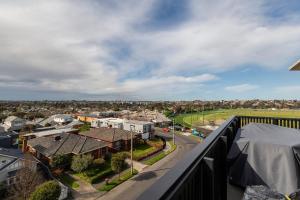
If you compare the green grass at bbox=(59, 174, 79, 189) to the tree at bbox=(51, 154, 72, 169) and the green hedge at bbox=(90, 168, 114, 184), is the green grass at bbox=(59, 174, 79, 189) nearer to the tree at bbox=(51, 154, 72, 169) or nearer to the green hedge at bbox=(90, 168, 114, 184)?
the tree at bbox=(51, 154, 72, 169)

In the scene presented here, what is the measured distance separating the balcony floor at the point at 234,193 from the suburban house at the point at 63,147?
1965cm

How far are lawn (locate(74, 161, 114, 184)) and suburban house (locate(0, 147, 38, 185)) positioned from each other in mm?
4043

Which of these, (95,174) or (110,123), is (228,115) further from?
(110,123)

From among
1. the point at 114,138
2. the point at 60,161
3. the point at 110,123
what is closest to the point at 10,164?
the point at 60,161

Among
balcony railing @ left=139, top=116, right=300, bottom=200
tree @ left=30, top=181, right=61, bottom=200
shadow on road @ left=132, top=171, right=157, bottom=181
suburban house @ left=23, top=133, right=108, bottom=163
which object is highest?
balcony railing @ left=139, top=116, right=300, bottom=200

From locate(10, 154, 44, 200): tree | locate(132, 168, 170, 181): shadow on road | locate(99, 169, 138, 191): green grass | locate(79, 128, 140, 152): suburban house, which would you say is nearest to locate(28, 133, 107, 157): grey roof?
locate(79, 128, 140, 152): suburban house

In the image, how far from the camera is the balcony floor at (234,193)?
2.73 m

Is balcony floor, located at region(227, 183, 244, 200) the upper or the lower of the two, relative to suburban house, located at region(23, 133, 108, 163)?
upper

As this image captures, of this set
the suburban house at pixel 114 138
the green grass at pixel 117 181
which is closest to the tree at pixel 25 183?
the green grass at pixel 117 181

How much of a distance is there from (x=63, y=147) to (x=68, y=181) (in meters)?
6.14

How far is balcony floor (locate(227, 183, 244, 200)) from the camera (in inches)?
107

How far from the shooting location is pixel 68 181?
16438mm

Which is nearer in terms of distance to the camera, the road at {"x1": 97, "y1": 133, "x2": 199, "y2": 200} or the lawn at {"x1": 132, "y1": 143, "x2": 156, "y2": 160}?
the road at {"x1": 97, "y1": 133, "x2": 199, "y2": 200}

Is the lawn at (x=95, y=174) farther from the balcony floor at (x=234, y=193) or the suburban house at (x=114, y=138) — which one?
the balcony floor at (x=234, y=193)
